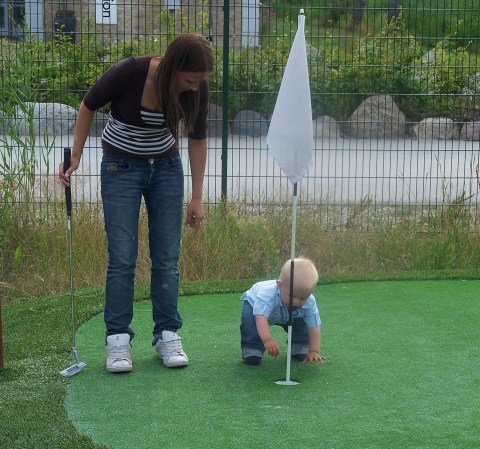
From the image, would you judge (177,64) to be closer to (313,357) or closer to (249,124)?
(313,357)

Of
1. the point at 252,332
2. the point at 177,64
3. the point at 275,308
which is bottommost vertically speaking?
the point at 252,332

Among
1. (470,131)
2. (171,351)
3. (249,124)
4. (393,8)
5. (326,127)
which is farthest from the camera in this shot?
(470,131)

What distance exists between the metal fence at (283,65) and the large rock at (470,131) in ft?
0.21

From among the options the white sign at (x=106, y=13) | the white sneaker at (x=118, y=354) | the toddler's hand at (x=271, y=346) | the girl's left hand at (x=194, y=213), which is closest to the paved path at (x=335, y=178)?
the white sign at (x=106, y=13)

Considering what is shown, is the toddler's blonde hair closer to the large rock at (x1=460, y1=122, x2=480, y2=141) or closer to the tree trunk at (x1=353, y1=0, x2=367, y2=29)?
the tree trunk at (x1=353, y1=0, x2=367, y2=29)

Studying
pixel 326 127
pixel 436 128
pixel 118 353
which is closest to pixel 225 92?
pixel 326 127

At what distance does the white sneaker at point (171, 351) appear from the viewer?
15.8 ft

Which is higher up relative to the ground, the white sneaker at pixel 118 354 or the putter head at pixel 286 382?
the white sneaker at pixel 118 354

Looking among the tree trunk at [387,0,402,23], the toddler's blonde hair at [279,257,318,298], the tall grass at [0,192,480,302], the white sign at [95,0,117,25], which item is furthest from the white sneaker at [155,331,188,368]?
the tree trunk at [387,0,402,23]

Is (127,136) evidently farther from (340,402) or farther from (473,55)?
(473,55)

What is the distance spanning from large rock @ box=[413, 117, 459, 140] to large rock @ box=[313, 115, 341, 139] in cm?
67

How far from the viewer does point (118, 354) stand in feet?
15.6

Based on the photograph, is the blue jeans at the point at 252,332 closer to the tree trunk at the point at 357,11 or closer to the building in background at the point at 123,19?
the building in background at the point at 123,19

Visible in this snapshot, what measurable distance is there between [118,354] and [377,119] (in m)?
4.05
